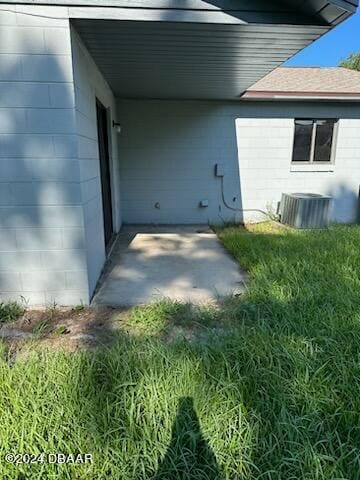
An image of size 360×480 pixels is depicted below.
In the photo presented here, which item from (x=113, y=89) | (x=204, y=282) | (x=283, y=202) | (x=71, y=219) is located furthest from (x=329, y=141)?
(x=71, y=219)

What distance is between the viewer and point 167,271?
3.89m

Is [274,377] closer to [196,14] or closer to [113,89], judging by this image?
[196,14]

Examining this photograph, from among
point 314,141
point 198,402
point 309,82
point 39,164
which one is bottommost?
point 198,402

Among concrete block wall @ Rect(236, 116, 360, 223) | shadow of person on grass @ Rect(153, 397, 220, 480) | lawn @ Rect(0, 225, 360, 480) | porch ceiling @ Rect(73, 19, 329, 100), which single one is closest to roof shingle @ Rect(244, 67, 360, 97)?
concrete block wall @ Rect(236, 116, 360, 223)

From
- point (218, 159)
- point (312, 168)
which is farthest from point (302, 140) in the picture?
point (218, 159)

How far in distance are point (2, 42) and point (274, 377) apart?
314 centimetres

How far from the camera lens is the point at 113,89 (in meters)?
5.57

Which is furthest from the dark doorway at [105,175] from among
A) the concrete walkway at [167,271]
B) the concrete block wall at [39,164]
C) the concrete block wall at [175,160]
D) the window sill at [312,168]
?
the window sill at [312,168]

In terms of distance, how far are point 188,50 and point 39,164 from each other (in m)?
2.05

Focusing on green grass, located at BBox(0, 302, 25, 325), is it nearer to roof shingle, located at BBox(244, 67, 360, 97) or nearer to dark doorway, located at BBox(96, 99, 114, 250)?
dark doorway, located at BBox(96, 99, 114, 250)

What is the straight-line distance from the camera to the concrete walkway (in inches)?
125

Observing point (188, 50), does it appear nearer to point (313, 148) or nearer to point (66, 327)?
point (66, 327)

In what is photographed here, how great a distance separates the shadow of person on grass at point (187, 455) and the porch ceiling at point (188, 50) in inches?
118

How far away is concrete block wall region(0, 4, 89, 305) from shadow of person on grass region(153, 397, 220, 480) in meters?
1.78
